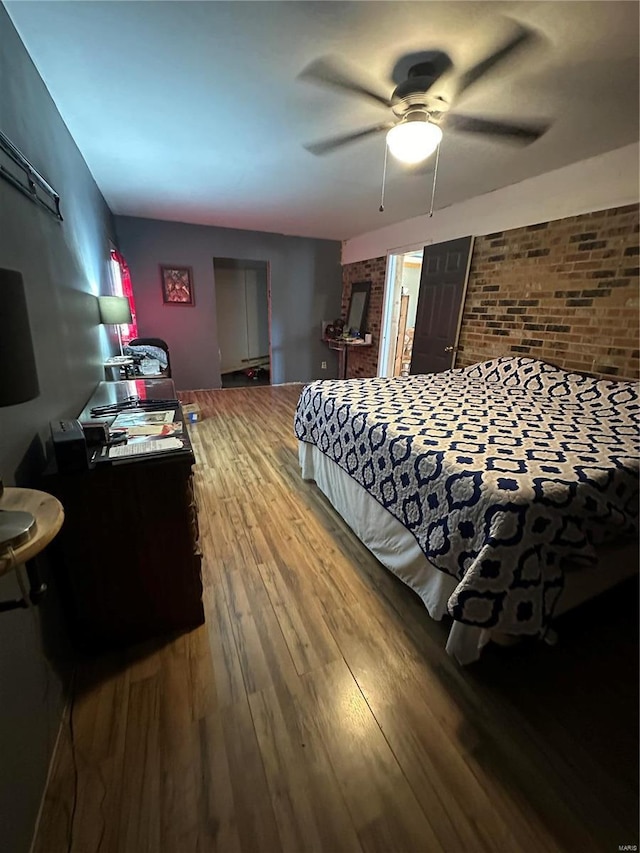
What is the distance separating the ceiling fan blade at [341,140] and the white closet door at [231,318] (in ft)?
14.0

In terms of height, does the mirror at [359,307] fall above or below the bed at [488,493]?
above

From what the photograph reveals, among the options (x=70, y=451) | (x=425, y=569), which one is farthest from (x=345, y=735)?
(x=70, y=451)

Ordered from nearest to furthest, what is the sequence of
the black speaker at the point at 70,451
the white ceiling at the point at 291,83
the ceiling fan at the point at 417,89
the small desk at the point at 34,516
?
the small desk at the point at 34,516 < the black speaker at the point at 70,451 < the white ceiling at the point at 291,83 < the ceiling fan at the point at 417,89

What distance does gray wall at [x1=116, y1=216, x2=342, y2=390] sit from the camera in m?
4.75

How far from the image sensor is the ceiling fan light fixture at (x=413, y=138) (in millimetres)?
1704

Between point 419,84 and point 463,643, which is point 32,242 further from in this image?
point 463,643

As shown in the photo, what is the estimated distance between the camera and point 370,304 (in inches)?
211

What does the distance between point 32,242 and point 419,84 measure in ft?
6.03

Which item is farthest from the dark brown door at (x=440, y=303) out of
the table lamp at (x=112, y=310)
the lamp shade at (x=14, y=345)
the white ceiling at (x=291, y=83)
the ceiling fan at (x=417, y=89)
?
the lamp shade at (x=14, y=345)

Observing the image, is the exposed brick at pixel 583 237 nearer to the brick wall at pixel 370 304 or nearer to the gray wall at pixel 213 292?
the brick wall at pixel 370 304

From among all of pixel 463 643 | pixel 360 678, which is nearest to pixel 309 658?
pixel 360 678

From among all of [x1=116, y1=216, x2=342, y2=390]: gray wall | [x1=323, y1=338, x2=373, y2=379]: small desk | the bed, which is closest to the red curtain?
[x1=116, y1=216, x2=342, y2=390]: gray wall

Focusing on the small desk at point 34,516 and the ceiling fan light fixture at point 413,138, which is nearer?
the small desk at point 34,516

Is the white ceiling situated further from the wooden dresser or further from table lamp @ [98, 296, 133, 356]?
the wooden dresser
